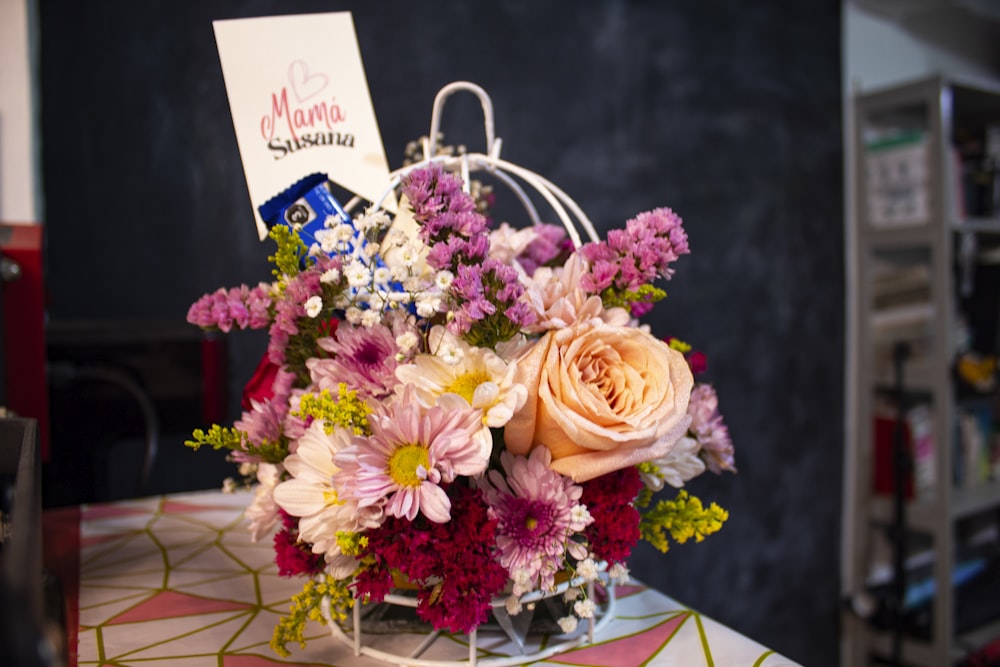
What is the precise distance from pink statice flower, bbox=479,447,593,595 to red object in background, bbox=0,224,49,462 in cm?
78

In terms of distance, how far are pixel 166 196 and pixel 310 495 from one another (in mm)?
1081

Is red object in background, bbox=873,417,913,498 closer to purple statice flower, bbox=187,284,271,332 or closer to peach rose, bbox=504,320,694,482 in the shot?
peach rose, bbox=504,320,694,482

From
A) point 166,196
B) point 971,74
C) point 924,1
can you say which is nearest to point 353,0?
point 166,196

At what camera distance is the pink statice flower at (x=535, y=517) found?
25.3 inches

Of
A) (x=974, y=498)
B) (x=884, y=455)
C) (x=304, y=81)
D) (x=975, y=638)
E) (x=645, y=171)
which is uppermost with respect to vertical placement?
(x=645, y=171)

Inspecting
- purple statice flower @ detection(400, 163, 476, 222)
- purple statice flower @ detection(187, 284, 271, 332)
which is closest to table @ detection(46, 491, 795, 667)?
purple statice flower @ detection(187, 284, 271, 332)

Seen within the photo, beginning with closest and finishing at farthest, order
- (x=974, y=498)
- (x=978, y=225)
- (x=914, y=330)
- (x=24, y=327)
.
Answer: (x=24, y=327) → (x=978, y=225) → (x=974, y=498) → (x=914, y=330)

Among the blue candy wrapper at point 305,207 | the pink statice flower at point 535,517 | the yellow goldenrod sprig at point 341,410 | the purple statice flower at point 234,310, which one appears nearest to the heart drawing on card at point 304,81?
the blue candy wrapper at point 305,207

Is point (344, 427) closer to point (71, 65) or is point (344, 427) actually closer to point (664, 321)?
point (71, 65)

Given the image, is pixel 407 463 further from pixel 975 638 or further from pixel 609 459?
pixel 975 638

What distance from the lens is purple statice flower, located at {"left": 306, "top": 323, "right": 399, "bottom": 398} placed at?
692 millimetres

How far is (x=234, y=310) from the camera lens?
75 centimetres

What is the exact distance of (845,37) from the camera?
2.80m

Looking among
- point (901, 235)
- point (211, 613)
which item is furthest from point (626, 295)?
point (901, 235)
